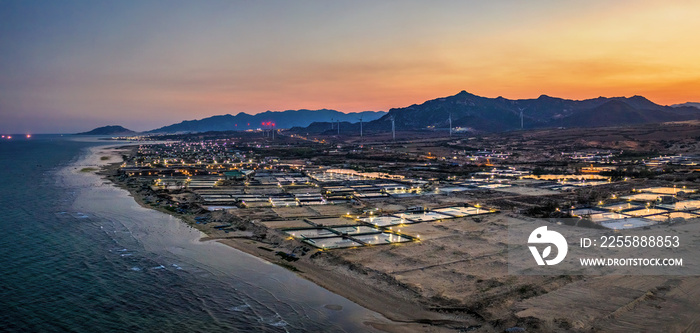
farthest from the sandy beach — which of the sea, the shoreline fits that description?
the sea

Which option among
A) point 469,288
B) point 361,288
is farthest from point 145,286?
point 469,288

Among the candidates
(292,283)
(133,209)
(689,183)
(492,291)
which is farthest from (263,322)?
(689,183)

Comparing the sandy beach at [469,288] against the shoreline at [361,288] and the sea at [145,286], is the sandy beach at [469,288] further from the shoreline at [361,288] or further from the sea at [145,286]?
the sea at [145,286]

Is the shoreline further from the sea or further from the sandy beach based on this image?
the sea

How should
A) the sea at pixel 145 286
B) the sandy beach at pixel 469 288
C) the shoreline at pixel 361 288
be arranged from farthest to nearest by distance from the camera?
1. the sea at pixel 145 286
2. the shoreline at pixel 361 288
3. the sandy beach at pixel 469 288

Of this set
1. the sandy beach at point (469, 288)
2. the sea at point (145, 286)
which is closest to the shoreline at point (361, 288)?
the sandy beach at point (469, 288)
